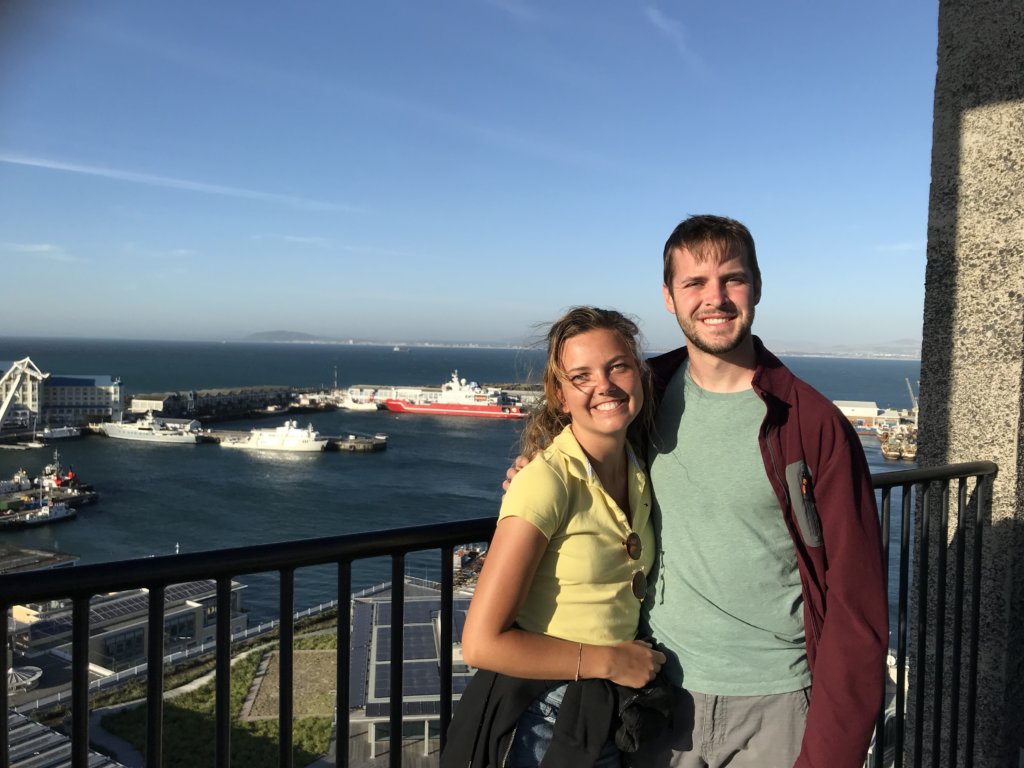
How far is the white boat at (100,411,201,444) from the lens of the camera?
47.8m

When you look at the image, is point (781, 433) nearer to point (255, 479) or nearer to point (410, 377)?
point (255, 479)

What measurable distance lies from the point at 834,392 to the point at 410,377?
5649 cm

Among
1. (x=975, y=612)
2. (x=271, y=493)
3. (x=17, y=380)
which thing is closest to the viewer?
(x=975, y=612)

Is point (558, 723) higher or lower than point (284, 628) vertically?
lower

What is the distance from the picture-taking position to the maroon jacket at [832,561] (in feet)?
3.84

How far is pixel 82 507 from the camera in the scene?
3027cm

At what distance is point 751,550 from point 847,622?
0.59 ft

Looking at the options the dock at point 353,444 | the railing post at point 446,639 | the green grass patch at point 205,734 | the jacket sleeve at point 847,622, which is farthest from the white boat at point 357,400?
the jacket sleeve at point 847,622

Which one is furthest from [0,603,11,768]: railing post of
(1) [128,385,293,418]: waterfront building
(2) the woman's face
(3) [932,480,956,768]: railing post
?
(1) [128,385,293,418]: waterfront building

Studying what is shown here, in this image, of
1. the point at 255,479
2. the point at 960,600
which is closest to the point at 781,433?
the point at 960,600

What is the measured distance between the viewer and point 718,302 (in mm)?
1362

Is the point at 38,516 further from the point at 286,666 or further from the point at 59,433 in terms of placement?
the point at 286,666

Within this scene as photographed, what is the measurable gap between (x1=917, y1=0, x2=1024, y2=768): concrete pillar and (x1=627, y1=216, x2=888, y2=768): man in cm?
126

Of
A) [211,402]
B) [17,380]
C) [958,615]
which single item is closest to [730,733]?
[958,615]
